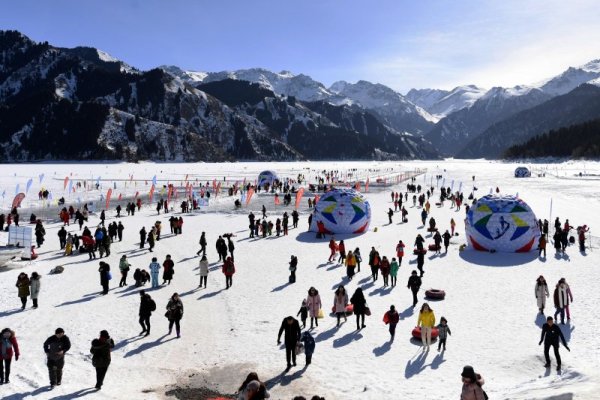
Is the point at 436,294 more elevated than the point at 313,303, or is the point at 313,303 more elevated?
the point at 313,303

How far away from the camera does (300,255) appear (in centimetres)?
2484

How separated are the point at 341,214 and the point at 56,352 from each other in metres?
22.1

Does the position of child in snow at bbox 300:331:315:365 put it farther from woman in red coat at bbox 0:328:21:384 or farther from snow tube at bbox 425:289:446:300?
snow tube at bbox 425:289:446:300

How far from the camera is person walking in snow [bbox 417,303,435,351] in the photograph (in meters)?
12.5

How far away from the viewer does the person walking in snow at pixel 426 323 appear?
1248 centimetres

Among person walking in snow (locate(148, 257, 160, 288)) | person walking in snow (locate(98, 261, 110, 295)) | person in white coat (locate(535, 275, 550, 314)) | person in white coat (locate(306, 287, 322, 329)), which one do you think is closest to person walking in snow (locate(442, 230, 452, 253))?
person in white coat (locate(535, 275, 550, 314))

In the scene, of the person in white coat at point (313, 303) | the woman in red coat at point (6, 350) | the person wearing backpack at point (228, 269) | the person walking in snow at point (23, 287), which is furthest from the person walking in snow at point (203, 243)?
the woman in red coat at point (6, 350)

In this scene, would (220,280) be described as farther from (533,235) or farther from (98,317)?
(533,235)

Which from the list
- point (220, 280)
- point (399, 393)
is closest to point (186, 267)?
point (220, 280)

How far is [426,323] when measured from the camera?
41.0ft

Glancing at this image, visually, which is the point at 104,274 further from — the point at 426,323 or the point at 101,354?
the point at 426,323

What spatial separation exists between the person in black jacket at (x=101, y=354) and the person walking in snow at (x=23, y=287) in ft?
22.9

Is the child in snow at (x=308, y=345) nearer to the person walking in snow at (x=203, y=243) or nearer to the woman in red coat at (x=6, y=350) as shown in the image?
the woman in red coat at (x=6, y=350)

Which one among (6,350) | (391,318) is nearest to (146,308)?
(6,350)
